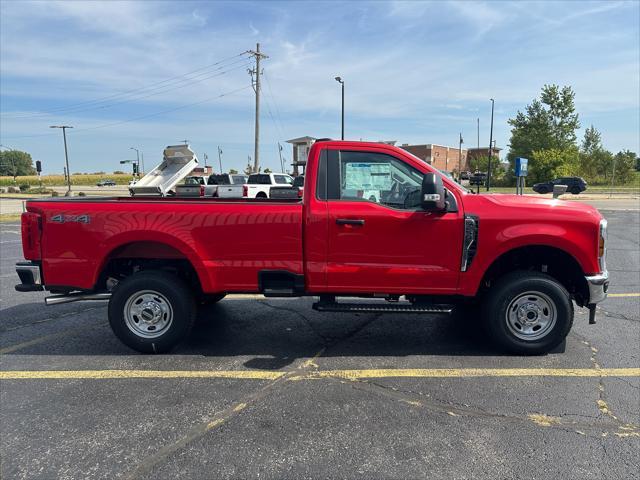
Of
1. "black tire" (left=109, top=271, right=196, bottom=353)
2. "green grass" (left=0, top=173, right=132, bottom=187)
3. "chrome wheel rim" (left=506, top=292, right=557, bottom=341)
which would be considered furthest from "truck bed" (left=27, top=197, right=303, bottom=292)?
"green grass" (left=0, top=173, right=132, bottom=187)

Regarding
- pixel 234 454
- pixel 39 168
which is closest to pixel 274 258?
pixel 234 454

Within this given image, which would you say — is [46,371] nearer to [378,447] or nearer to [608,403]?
[378,447]

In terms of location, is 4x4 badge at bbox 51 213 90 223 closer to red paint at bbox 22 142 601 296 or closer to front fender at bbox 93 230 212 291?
red paint at bbox 22 142 601 296

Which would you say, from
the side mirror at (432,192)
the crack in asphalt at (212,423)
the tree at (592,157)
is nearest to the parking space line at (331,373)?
the crack in asphalt at (212,423)

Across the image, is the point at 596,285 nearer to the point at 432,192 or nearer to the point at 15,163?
the point at 432,192

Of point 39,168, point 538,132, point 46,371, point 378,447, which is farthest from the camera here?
point 538,132

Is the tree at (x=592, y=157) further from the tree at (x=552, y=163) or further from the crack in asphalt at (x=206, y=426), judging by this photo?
the crack in asphalt at (x=206, y=426)

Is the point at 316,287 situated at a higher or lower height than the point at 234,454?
higher

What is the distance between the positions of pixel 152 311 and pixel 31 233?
1.37m

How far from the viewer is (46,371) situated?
3.99 metres

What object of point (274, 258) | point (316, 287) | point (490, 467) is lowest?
point (490, 467)

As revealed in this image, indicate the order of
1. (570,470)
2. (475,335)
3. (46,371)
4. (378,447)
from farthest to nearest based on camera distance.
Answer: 1. (475,335)
2. (46,371)
3. (378,447)
4. (570,470)

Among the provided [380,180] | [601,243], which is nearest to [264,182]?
[380,180]

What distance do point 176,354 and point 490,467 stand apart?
2993mm
